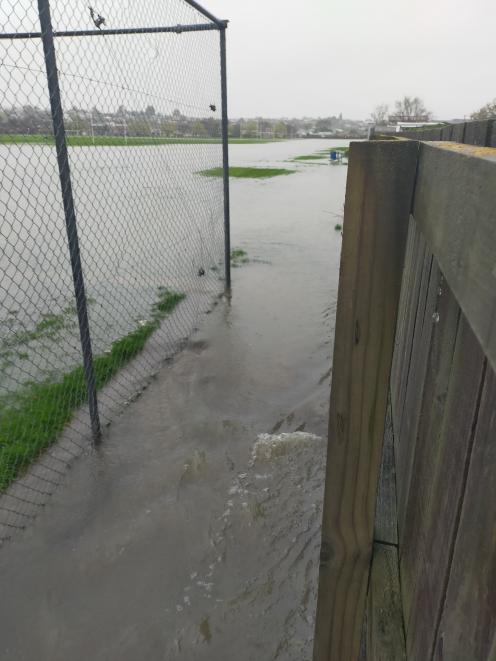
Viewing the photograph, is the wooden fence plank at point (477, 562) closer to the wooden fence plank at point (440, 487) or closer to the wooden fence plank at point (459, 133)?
the wooden fence plank at point (440, 487)

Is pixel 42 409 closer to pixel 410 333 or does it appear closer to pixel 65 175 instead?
pixel 65 175

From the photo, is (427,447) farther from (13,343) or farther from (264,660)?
(13,343)

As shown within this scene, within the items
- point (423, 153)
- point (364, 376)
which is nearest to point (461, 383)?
point (364, 376)

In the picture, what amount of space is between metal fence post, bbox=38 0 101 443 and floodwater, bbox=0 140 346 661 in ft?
1.72

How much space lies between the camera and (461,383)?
92 centimetres

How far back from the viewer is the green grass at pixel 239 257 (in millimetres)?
8297

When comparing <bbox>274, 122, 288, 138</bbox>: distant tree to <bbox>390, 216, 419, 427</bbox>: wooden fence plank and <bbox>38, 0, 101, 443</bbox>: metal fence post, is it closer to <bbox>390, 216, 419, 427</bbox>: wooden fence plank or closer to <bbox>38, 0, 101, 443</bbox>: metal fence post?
<bbox>38, 0, 101, 443</bbox>: metal fence post

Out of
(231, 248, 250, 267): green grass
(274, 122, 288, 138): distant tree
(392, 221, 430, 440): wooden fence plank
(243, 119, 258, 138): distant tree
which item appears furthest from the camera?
(274, 122, 288, 138): distant tree

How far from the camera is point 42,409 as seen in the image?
148 inches

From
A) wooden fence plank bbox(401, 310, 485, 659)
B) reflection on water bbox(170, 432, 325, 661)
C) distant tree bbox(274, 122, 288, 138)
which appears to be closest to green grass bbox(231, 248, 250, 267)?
reflection on water bbox(170, 432, 325, 661)

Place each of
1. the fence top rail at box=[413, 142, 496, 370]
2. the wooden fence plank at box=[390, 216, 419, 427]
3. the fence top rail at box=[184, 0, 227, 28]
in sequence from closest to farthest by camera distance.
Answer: the fence top rail at box=[413, 142, 496, 370] → the wooden fence plank at box=[390, 216, 419, 427] → the fence top rail at box=[184, 0, 227, 28]

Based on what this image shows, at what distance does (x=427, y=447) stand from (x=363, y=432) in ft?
0.52

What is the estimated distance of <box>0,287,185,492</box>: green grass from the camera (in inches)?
130

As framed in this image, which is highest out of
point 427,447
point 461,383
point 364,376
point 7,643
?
point 461,383
